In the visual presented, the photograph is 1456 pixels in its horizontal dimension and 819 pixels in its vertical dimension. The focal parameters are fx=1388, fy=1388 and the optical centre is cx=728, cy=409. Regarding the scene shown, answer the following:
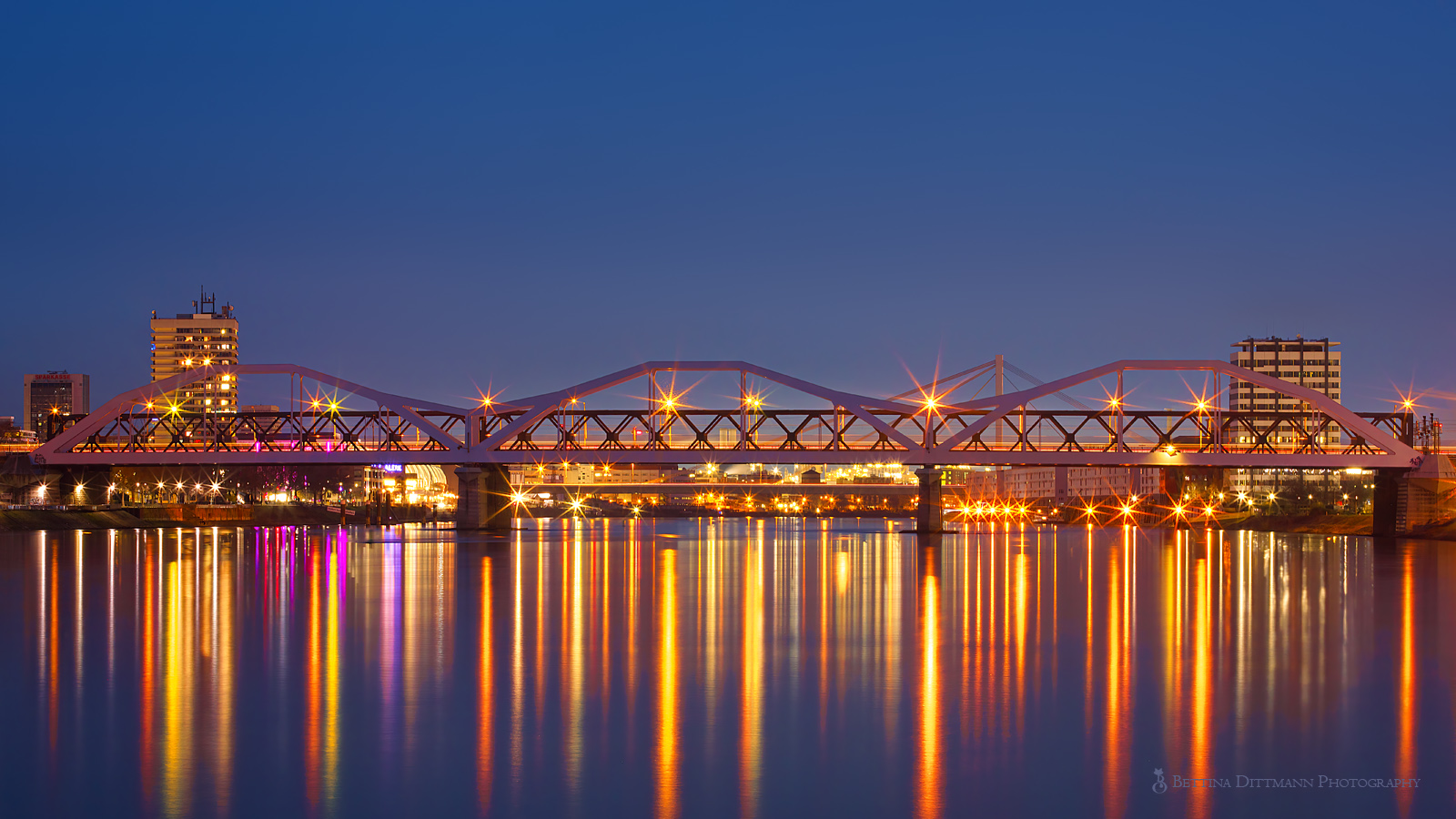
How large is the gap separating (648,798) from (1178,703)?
850 cm

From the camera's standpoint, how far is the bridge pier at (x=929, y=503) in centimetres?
10162

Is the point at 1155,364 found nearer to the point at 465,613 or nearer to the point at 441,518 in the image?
the point at 465,613

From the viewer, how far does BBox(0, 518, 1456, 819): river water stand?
1334 cm

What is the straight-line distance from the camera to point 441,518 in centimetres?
18138

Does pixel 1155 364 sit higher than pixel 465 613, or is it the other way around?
pixel 1155 364

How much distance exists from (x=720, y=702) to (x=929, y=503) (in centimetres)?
8713

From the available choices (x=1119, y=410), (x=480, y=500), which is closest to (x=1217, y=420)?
(x=1119, y=410)

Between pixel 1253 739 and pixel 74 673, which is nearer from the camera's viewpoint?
pixel 1253 739

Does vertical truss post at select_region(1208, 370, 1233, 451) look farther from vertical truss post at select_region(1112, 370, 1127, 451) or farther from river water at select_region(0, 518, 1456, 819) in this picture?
river water at select_region(0, 518, 1456, 819)

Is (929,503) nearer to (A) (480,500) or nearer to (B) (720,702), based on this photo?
(A) (480,500)

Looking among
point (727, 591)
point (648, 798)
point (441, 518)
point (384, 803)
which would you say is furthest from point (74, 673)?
point (441, 518)

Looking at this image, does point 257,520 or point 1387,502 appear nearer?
point 1387,502

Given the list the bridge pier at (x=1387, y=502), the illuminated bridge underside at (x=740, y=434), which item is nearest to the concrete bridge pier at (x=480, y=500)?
the illuminated bridge underside at (x=740, y=434)

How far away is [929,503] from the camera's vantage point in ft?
341
